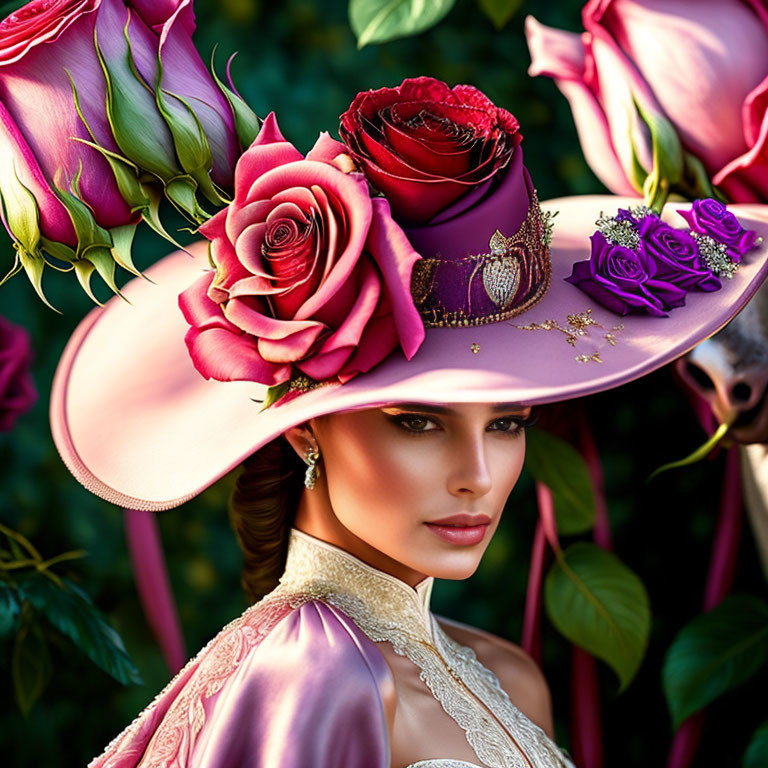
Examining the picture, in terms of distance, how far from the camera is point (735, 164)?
4.18ft

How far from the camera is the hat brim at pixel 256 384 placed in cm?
98

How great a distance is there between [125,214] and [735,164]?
2.36 feet

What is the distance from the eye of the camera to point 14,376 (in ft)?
5.16

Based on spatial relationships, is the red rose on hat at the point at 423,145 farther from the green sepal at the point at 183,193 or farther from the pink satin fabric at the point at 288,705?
the pink satin fabric at the point at 288,705

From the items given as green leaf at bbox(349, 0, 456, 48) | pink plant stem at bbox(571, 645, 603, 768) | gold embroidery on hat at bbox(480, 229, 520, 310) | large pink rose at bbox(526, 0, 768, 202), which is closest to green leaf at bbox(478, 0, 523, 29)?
green leaf at bbox(349, 0, 456, 48)

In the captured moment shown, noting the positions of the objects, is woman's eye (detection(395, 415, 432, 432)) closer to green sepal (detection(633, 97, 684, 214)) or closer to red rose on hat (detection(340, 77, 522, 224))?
red rose on hat (detection(340, 77, 522, 224))

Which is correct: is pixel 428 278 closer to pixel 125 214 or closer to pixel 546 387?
pixel 546 387

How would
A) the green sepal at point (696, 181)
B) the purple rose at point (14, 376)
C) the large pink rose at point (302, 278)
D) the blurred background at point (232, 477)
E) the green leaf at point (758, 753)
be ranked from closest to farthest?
the large pink rose at point (302, 278) → the green sepal at point (696, 181) → the green leaf at point (758, 753) → the purple rose at point (14, 376) → the blurred background at point (232, 477)

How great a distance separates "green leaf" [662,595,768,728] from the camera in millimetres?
1496

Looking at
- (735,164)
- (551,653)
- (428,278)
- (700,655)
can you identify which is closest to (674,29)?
(735,164)

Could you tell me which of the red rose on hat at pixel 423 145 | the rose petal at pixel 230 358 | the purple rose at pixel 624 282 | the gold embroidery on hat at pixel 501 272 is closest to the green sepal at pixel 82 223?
the rose petal at pixel 230 358

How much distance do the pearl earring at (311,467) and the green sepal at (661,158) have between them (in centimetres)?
50

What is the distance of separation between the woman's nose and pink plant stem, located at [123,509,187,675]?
0.67 metres

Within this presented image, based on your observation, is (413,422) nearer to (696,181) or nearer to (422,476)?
(422,476)
